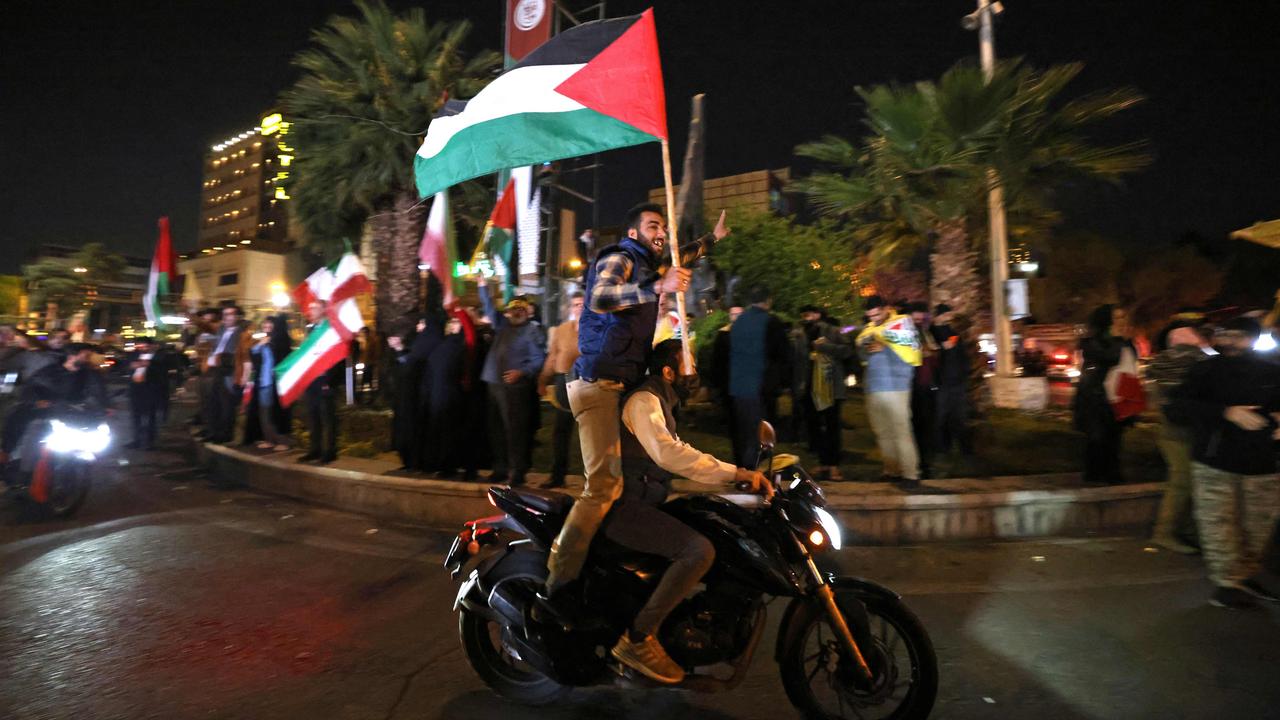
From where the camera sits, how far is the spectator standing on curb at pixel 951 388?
8.03 meters

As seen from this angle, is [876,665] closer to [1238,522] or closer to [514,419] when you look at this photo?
[1238,522]

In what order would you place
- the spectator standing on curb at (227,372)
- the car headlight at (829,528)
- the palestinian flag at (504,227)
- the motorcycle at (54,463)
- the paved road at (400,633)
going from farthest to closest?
the palestinian flag at (504,227), the spectator standing on curb at (227,372), the motorcycle at (54,463), the paved road at (400,633), the car headlight at (829,528)

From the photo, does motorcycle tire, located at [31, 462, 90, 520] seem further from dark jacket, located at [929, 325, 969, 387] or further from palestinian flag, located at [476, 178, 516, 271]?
dark jacket, located at [929, 325, 969, 387]

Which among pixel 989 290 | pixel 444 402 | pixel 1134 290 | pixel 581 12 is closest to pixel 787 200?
pixel 1134 290

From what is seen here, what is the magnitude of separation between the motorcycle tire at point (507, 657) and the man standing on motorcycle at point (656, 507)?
1.63ft

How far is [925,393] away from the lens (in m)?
7.87

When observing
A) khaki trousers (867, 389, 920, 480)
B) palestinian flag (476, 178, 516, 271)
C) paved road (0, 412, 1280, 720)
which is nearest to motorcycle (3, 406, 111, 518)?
paved road (0, 412, 1280, 720)

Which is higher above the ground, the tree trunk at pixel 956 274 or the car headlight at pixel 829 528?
the tree trunk at pixel 956 274

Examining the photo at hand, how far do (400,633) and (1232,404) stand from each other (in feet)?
16.6

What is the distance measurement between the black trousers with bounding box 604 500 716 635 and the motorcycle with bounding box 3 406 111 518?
6501 mm

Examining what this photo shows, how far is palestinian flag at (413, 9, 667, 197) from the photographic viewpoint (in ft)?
17.1

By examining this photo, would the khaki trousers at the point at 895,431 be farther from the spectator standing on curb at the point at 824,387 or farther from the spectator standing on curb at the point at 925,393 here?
the spectator standing on curb at the point at 925,393

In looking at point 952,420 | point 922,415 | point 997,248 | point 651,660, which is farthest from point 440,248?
point 997,248

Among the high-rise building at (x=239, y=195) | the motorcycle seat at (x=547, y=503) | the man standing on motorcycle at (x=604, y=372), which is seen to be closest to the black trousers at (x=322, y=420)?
the motorcycle seat at (x=547, y=503)
